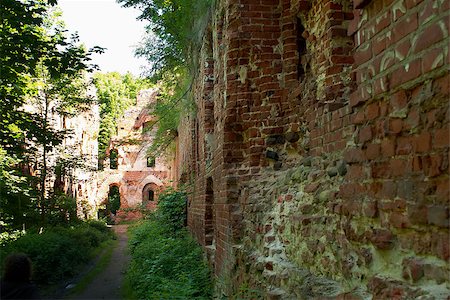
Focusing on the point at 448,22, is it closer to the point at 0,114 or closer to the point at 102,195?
the point at 0,114

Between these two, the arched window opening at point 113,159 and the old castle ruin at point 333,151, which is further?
the arched window opening at point 113,159

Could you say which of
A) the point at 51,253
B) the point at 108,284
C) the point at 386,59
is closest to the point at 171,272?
the point at 108,284

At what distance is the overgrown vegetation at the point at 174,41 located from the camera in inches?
431

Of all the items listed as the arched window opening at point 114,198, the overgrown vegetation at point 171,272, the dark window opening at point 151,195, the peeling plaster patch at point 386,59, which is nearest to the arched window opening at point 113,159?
the arched window opening at point 114,198

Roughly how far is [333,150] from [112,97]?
47.6 metres

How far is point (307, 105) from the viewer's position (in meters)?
5.46

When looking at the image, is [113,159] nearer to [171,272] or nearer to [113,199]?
[113,199]

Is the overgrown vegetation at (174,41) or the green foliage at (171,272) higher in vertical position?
the overgrown vegetation at (174,41)

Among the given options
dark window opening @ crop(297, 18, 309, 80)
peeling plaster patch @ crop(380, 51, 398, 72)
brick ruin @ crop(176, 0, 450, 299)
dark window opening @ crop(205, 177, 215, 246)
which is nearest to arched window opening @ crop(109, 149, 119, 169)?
dark window opening @ crop(205, 177, 215, 246)

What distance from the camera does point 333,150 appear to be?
3758 mm

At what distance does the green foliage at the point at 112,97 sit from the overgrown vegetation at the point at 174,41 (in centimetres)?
2733

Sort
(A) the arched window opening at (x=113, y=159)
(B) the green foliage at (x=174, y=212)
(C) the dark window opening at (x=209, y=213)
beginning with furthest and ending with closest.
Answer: (A) the arched window opening at (x=113, y=159), (B) the green foliage at (x=174, y=212), (C) the dark window opening at (x=209, y=213)

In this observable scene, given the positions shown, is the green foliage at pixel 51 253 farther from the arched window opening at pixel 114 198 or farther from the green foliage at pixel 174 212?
the arched window opening at pixel 114 198

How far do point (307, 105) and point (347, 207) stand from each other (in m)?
2.67
